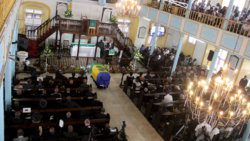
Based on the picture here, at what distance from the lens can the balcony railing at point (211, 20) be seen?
14.7 meters

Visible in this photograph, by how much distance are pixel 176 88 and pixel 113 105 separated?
408 cm

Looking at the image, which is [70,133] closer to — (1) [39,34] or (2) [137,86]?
(2) [137,86]

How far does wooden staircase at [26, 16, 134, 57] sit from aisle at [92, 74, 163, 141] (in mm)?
4870

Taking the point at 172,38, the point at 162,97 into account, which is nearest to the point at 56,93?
the point at 162,97

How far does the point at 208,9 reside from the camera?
1725 cm

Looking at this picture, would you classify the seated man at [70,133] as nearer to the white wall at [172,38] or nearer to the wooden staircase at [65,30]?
the wooden staircase at [65,30]

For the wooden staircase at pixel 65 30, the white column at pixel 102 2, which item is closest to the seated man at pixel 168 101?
the wooden staircase at pixel 65 30

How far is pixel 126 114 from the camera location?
1545cm

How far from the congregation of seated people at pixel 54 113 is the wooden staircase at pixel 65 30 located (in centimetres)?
620

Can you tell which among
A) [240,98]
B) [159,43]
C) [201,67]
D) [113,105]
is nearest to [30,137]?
[113,105]

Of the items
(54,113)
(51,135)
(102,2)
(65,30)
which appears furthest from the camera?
(102,2)

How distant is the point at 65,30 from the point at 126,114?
28.5 feet

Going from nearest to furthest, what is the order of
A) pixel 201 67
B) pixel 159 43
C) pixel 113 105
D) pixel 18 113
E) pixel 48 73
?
pixel 18 113, pixel 113 105, pixel 48 73, pixel 201 67, pixel 159 43

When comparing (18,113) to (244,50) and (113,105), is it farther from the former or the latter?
(244,50)
